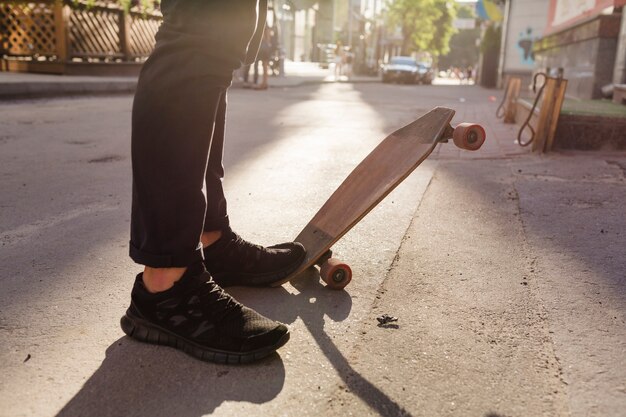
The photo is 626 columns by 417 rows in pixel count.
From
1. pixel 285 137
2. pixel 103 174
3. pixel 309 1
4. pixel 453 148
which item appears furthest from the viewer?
pixel 309 1

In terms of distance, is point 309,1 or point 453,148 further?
point 309,1

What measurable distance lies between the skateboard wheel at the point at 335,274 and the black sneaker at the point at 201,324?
14.7 inches

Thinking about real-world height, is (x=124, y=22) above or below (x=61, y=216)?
above

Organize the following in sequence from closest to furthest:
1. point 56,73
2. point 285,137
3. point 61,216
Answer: point 61,216, point 285,137, point 56,73

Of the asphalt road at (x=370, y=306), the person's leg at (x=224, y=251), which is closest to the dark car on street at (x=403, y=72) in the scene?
the asphalt road at (x=370, y=306)

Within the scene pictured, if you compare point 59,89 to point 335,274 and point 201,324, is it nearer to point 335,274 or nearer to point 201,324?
point 335,274

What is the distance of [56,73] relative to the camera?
38.9 feet

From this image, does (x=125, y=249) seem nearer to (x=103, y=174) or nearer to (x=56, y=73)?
(x=103, y=174)

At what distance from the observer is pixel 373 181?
6.12 ft

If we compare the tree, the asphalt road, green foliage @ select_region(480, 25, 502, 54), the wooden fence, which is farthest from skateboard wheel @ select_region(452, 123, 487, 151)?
the tree

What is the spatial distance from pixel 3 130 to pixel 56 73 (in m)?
7.68

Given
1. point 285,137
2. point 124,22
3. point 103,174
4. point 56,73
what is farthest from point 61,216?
point 124,22

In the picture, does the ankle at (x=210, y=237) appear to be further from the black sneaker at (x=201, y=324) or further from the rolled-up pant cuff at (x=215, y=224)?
the black sneaker at (x=201, y=324)

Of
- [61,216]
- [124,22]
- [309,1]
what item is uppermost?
[309,1]
